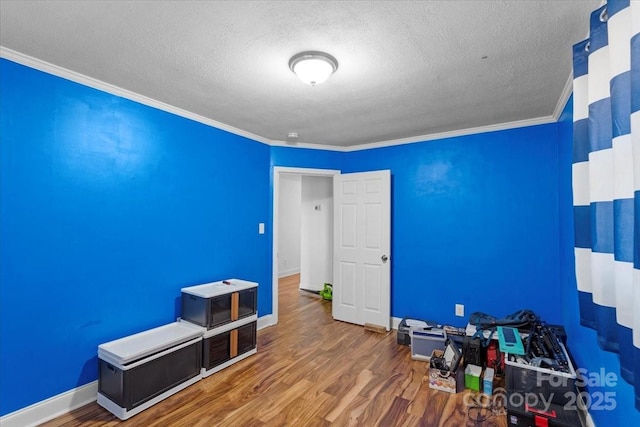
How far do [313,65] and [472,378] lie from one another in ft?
9.04

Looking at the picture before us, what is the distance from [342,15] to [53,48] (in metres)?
1.84

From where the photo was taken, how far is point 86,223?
226cm

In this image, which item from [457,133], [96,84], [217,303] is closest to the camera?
[96,84]

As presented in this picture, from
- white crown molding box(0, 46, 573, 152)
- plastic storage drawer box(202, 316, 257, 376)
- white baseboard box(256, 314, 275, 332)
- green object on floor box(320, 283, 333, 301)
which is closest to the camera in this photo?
white crown molding box(0, 46, 573, 152)

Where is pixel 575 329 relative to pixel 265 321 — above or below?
above

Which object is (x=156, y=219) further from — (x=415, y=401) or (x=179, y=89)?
(x=415, y=401)

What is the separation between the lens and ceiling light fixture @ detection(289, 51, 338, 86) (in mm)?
1877

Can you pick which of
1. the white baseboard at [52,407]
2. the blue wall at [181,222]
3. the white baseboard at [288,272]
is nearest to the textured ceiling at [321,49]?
the blue wall at [181,222]

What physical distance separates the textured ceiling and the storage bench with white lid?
81.1 inches

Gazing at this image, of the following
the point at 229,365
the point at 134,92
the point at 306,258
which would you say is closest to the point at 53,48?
the point at 134,92

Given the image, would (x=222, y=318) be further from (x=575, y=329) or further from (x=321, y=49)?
(x=575, y=329)

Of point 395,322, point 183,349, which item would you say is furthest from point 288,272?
point 183,349

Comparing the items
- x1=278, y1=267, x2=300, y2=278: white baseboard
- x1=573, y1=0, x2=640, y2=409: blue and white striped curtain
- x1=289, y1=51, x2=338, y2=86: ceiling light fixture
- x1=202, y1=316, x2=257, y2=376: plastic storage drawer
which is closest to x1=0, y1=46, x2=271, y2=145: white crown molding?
x1=289, y1=51, x2=338, y2=86: ceiling light fixture

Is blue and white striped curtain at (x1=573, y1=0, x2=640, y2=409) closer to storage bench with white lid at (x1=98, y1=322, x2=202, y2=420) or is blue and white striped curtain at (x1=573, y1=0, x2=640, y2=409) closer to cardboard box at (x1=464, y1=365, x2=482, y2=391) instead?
cardboard box at (x1=464, y1=365, x2=482, y2=391)
